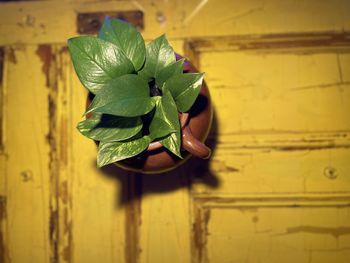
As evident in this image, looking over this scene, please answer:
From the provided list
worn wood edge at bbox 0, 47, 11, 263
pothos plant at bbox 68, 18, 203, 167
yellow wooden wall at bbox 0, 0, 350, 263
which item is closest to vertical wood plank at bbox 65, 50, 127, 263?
yellow wooden wall at bbox 0, 0, 350, 263

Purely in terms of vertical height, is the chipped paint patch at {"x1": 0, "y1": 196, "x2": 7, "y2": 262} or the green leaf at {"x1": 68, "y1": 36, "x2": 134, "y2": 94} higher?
the green leaf at {"x1": 68, "y1": 36, "x2": 134, "y2": 94}

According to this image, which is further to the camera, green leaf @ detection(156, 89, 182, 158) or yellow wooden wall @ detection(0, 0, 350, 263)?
yellow wooden wall @ detection(0, 0, 350, 263)

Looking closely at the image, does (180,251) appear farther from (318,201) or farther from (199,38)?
(199,38)

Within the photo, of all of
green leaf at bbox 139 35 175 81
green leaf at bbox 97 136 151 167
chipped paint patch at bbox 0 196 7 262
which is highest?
green leaf at bbox 139 35 175 81

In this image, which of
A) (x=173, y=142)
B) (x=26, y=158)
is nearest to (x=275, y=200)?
(x=173, y=142)

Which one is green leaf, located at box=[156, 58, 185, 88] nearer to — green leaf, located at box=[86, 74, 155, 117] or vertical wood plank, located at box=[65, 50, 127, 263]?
green leaf, located at box=[86, 74, 155, 117]

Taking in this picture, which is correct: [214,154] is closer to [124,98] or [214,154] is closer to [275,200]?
[275,200]
